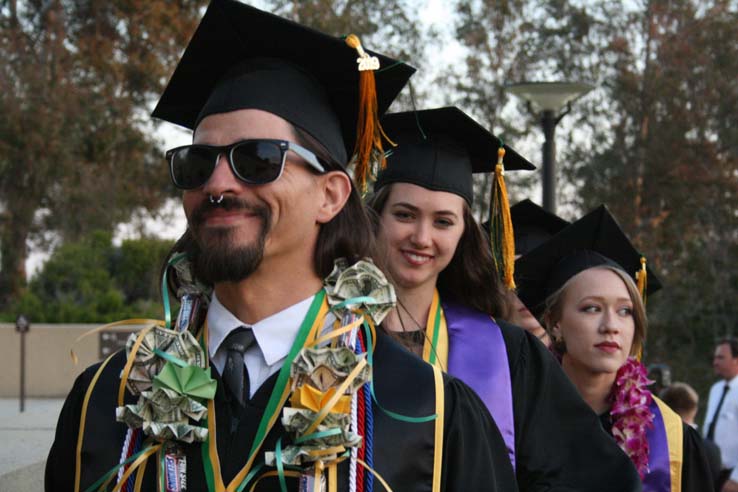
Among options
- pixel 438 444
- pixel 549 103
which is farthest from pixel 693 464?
pixel 549 103

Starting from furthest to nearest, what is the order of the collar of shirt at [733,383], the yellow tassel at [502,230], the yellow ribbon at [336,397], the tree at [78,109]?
the tree at [78,109] → the collar of shirt at [733,383] → the yellow tassel at [502,230] → the yellow ribbon at [336,397]

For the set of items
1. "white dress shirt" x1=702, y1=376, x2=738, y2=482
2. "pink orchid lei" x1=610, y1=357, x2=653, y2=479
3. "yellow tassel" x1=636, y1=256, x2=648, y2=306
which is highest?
"yellow tassel" x1=636, y1=256, x2=648, y2=306

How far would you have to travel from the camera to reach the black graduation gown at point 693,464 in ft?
13.9

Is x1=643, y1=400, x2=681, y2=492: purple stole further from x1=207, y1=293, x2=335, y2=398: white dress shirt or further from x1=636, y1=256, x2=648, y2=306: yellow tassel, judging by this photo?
x1=207, y1=293, x2=335, y2=398: white dress shirt

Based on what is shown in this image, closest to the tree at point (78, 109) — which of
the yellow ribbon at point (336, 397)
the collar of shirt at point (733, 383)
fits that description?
the collar of shirt at point (733, 383)

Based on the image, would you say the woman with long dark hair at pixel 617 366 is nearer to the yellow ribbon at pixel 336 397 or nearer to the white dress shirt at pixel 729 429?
the yellow ribbon at pixel 336 397

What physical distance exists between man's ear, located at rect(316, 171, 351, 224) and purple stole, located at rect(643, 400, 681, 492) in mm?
2267

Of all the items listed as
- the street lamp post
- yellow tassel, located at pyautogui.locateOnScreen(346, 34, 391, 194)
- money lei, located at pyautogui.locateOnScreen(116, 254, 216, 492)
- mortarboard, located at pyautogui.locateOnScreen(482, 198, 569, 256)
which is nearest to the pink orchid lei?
mortarboard, located at pyautogui.locateOnScreen(482, 198, 569, 256)

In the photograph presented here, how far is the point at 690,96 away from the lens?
2397cm

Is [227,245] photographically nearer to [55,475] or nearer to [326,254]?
[326,254]

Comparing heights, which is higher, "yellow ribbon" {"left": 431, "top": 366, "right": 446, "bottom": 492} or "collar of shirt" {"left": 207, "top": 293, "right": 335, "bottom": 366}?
"collar of shirt" {"left": 207, "top": 293, "right": 335, "bottom": 366}

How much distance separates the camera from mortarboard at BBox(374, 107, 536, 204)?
3.92 metres

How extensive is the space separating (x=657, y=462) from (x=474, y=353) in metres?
1.14

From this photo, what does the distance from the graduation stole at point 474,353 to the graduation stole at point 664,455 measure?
1.00 metres
